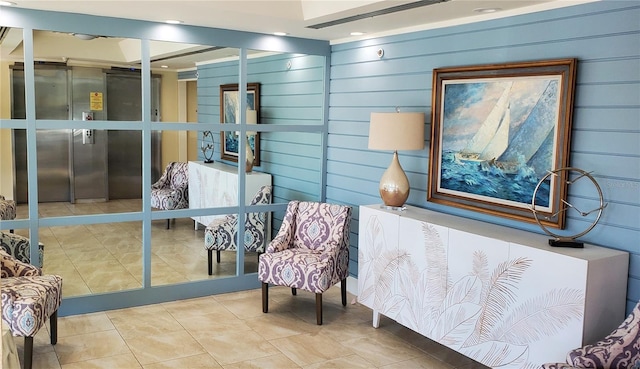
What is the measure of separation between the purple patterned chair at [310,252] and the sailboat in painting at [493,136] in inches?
49.6

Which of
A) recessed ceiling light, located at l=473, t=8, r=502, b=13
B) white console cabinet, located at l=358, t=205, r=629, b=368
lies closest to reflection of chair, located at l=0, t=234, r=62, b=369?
white console cabinet, located at l=358, t=205, r=629, b=368

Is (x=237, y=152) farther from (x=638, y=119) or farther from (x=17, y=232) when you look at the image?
(x=638, y=119)

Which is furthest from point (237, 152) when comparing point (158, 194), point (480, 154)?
point (480, 154)

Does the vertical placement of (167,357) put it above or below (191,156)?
below

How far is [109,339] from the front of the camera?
12.7ft

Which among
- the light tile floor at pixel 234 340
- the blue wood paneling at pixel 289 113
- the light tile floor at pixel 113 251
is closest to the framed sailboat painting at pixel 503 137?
the light tile floor at pixel 234 340

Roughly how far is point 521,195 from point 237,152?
97.2 inches

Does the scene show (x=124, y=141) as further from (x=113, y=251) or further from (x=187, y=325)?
(x=187, y=325)

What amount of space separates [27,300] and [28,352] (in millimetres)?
316

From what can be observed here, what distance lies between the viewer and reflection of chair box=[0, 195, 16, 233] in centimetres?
394

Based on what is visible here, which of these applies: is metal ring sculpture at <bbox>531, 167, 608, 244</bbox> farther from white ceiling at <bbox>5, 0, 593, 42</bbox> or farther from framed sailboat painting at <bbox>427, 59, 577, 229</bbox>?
white ceiling at <bbox>5, 0, 593, 42</bbox>

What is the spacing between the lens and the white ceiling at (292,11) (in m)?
3.44

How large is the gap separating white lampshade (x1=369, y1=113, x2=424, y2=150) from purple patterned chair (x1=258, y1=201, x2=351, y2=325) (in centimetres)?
85

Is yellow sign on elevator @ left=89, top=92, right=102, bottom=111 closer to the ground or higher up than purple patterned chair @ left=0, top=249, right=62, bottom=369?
higher up
